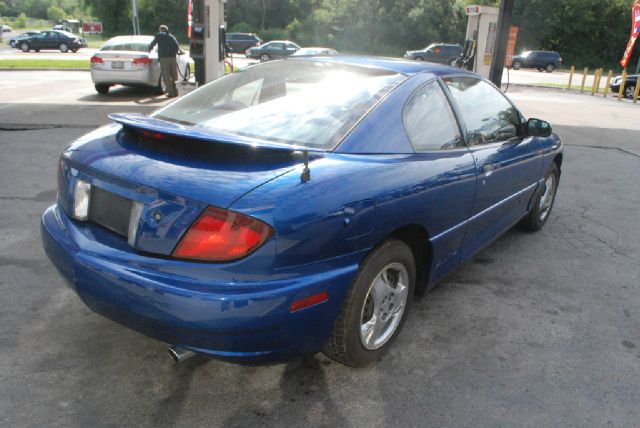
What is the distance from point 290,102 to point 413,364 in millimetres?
1539

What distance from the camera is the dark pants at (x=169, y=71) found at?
1242 centimetres

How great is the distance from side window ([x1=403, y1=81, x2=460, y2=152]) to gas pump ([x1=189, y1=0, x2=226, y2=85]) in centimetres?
1114

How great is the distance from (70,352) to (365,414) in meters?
1.53

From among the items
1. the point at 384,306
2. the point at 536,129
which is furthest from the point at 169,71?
the point at 384,306

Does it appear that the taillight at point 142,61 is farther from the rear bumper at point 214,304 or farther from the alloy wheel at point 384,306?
the alloy wheel at point 384,306

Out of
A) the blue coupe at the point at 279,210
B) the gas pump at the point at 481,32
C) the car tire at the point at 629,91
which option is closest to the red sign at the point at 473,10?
the gas pump at the point at 481,32

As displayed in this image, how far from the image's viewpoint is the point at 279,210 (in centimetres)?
208

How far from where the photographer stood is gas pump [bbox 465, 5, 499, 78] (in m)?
16.7

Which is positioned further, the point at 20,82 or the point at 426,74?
the point at 20,82

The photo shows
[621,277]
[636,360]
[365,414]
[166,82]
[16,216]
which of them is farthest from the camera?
[166,82]

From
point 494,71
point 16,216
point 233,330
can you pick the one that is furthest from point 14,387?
point 494,71

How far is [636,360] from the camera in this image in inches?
117

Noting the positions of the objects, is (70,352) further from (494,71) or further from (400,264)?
(494,71)

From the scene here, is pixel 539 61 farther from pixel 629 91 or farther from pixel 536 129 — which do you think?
pixel 536 129
